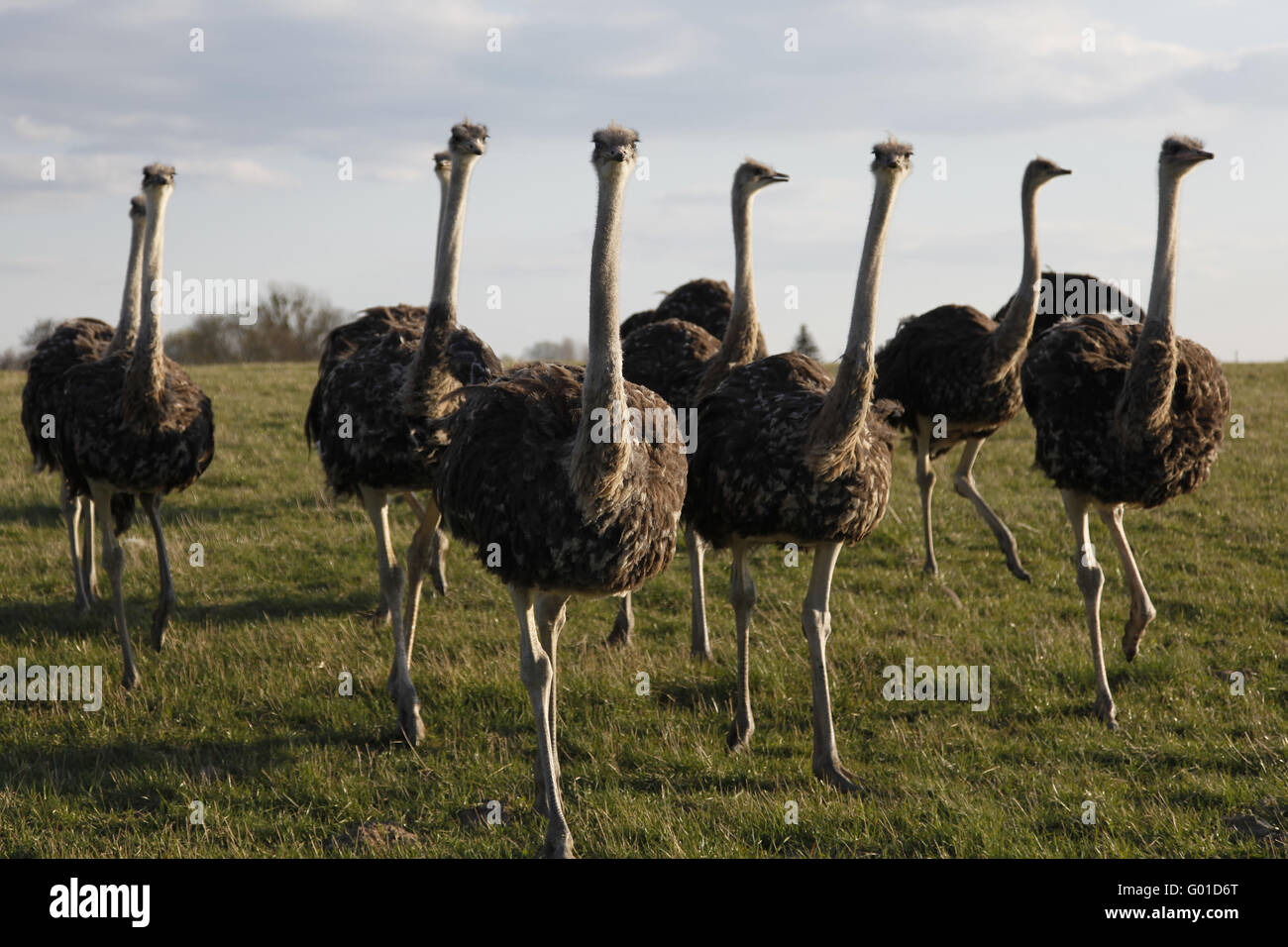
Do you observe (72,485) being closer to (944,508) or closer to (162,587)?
(162,587)

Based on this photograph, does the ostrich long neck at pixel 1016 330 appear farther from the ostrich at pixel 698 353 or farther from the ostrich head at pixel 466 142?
the ostrich head at pixel 466 142

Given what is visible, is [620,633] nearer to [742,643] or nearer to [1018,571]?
[742,643]

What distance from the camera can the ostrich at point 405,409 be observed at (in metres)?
7.83

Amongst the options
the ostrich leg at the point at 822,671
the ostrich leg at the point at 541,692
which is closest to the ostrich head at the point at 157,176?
the ostrich leg at the point at 541,692

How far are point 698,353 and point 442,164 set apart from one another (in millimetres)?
2261

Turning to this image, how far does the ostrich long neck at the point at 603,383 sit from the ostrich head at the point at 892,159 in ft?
5.56

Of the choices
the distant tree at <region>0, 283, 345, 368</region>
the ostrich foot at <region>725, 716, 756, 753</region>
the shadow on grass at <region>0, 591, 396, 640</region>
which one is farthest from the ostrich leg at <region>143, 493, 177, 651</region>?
the distant tree at <region>0, 283, 345, 368</region>

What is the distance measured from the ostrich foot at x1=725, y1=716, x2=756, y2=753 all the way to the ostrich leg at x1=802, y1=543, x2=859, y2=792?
59 cm

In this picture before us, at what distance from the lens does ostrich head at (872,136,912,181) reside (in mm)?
6816

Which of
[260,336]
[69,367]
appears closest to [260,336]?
[260,336]

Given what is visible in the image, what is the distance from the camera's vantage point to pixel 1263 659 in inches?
360

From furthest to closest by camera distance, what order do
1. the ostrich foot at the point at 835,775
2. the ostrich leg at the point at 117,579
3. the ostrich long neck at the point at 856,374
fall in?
the ostrich leg at the point at 117,579, the ostrich foot at the point at 835,775, the ostrich long neck at the point at 856,374
